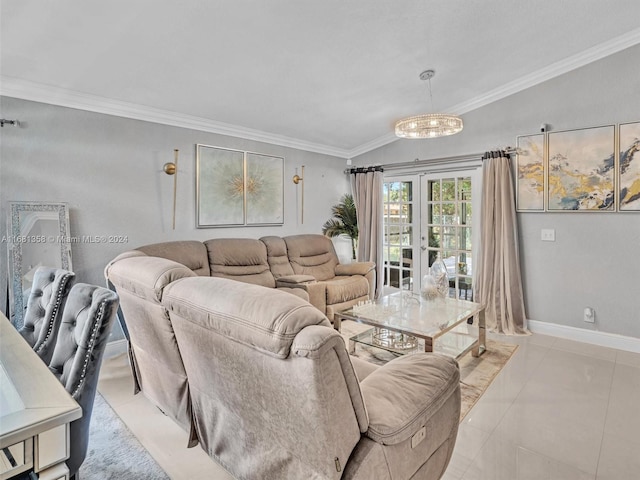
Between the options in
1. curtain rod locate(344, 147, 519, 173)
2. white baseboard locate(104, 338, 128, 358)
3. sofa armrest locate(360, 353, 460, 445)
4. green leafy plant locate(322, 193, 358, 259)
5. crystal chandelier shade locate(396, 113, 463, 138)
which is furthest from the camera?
Answer: green leafy plant locate(322, 193, 358, 259)

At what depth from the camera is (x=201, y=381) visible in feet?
5.25

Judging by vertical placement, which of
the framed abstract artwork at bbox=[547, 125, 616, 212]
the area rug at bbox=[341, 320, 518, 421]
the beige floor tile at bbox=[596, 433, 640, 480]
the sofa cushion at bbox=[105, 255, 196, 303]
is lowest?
the beige floor tile at bbox=[596, 433, 640, 480]

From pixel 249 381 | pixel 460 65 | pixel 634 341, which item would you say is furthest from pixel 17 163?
pixel 634 341

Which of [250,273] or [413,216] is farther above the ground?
[413,216]

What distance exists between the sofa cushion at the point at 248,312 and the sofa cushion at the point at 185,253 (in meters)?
1.99

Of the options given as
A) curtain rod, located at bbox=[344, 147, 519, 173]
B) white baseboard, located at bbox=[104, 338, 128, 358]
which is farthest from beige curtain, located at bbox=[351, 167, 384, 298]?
white baseboard, located at bbox=[104, 338, 128, 358]

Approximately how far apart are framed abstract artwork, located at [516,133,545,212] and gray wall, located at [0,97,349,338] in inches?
129

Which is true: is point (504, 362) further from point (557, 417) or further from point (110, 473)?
point (110, 473)

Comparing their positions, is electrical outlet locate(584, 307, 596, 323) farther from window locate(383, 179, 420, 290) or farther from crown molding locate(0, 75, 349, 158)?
crown molding locate(0, 75, 349, 158)

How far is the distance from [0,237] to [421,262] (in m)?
4.48

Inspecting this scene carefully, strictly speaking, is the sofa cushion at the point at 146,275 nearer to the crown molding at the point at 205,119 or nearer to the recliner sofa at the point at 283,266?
the recliner sofa at the point at 283,266

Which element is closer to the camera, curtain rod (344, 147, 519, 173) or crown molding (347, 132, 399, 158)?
curtain rod (344, 147, 519, 173)

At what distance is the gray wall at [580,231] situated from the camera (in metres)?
3.32

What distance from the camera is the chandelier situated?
2990mm
